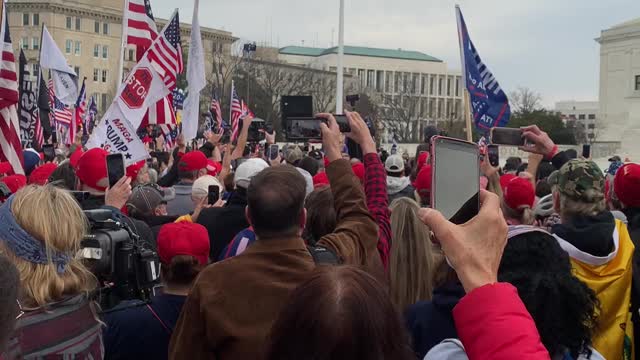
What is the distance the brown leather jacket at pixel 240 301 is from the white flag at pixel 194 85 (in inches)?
419

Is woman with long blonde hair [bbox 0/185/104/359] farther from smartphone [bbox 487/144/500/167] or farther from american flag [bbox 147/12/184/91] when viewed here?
american flag [bbox 147/12/184/91]

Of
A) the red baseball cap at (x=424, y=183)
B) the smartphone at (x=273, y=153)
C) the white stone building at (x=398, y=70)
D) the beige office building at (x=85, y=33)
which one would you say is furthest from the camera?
the white stone building at (x=398, y=70)

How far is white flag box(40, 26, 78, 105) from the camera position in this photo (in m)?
16.7

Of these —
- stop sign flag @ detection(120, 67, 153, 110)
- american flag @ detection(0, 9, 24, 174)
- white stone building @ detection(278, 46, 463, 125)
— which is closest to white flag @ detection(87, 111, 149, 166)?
stop sign flag @ detection(120, 67, 153, 110)

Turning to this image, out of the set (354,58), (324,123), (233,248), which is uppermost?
(354,58)

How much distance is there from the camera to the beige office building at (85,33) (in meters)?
88.6

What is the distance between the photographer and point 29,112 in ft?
38.1

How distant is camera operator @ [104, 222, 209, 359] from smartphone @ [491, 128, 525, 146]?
258cm

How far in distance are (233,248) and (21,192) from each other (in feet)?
5.47

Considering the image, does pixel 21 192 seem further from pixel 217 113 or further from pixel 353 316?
pixel 217 113

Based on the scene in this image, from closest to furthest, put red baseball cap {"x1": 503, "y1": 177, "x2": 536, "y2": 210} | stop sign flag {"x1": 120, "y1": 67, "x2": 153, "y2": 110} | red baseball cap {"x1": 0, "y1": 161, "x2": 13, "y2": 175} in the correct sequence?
red baseball cap {"x1": 503, "y1": 177, "x2": 536, "y2": 210}, red baseball cap {"x1": 0, "y1": 161, "x2": 13, "y2": 175}, stop sign flag {"x1": 120, "y1": 67, "x2": 153, "y2": 110}

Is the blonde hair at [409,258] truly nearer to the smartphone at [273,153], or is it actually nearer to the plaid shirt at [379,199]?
the plaid shirt at [379,199]

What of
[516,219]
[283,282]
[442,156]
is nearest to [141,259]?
[283,282]

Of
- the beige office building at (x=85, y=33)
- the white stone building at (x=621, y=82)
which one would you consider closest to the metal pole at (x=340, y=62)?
the white stone building at (x=621, y=82)
